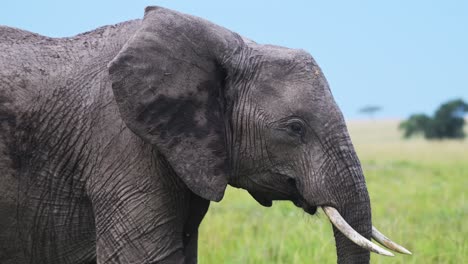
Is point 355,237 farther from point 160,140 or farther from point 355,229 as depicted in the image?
point 160,140

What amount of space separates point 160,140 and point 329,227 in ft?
17.3

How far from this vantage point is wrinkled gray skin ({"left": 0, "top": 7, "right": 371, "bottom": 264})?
390 centimetres

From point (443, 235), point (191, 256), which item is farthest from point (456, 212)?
point (191, 256)

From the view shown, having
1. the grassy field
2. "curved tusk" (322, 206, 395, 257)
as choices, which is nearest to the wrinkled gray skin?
"curved tusk" (322, 206, 395, 257)

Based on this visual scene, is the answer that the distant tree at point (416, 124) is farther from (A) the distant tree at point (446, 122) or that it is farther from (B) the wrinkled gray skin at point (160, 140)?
(B) the wrinkled gray skin at point (160, 140)

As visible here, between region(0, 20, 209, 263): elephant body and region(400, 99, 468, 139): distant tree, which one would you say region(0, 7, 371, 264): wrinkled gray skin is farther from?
region(400, 99, 468, 139): distant tree

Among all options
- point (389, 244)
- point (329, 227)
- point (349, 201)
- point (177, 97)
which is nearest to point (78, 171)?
point (177, 97)

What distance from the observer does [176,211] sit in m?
4.03

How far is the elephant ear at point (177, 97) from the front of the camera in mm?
3859

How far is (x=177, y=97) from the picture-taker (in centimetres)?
389

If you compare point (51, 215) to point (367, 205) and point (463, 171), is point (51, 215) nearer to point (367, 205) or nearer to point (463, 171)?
point (367, 205)

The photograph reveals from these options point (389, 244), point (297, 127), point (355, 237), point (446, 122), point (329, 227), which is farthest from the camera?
point (446, 122)

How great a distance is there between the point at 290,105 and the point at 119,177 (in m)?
0.88

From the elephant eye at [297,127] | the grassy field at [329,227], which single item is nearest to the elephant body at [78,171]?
the elephant eye at [297,127]
